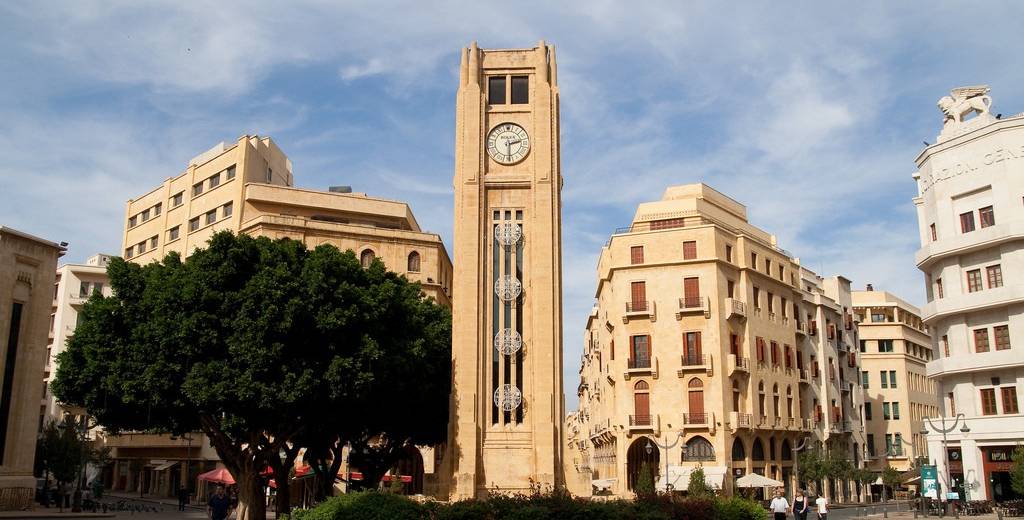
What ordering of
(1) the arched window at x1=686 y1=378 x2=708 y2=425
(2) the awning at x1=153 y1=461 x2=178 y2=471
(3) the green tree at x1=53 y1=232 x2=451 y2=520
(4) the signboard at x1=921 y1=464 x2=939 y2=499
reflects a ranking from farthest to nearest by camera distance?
(2) the awning at x1=153 y1=461 x2=178 y2=471 < (1) the arched window at x1=686 y1=378 x2=708 y2=425 < (4) the signboard at x1=921 y1=464 x2=939 y2=499 < (3) the green tree at x1=53 y1=232 x2=451 y2=520

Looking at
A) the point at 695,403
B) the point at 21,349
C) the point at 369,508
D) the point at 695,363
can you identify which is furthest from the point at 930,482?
the point at 21,349

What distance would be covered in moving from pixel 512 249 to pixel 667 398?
19.6 metres

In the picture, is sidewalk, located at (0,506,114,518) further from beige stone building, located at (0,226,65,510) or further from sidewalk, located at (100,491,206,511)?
sidewalk, located at (100,491,206,511)

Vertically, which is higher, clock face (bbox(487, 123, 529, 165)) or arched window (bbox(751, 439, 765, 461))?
clock face (bbox(487, 123, 529, 165))

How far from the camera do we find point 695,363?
56.5 metres

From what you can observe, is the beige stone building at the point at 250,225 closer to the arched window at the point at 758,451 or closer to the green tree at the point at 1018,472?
the arched window at the point at 758,451

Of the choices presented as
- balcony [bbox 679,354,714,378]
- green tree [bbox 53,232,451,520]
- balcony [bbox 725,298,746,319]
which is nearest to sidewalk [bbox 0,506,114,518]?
green tree [bbox 53,232,451,520]

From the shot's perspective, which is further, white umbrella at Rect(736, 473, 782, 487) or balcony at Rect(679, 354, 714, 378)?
balcony at Rect(679, 354, 714, 378)

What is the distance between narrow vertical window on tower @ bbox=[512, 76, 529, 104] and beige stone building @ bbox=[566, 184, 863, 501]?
60.9ft

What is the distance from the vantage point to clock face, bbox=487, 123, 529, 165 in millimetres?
44094

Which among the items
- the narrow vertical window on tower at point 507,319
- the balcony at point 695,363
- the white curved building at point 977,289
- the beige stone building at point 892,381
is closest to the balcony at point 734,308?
the balcony at point 695,363

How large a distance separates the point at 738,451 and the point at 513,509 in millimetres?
36167

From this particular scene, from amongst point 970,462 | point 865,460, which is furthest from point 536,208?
point 865,460

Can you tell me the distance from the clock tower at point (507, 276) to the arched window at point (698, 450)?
1861 cm
